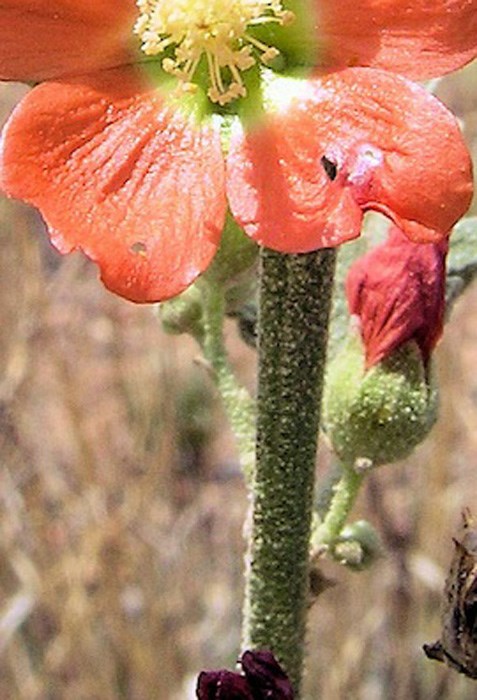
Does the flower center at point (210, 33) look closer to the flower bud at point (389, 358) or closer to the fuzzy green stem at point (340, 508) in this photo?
the flower bud at point (389, 358)

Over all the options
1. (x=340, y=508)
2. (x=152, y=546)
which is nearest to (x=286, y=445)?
(x=340, y=508)

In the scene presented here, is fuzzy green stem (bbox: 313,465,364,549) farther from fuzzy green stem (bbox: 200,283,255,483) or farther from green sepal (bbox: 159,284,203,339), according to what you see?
green sepal (bbox: 159,284,203,339)

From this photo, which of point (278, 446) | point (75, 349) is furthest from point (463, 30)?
point (75, 349)

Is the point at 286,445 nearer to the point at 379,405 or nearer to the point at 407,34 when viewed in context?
the point at 379,405

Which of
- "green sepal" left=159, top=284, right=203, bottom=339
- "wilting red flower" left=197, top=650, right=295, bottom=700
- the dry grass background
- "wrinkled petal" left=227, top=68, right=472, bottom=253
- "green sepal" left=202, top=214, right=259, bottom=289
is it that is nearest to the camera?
"wrinkled petal" left=227, top=68, right=472, bottom=253

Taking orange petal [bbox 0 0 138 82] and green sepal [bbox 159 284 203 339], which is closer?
orange petal [bbox 0 0 138 82]

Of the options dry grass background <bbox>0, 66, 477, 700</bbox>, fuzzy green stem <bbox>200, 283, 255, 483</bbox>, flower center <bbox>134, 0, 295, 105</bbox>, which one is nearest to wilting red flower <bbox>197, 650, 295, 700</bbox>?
fuzzy green stem <bbox>200, 283, 255, 483</bbox>

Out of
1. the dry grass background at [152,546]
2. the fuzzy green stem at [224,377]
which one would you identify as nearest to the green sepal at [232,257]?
the fuzzy green stem at [224,377]
